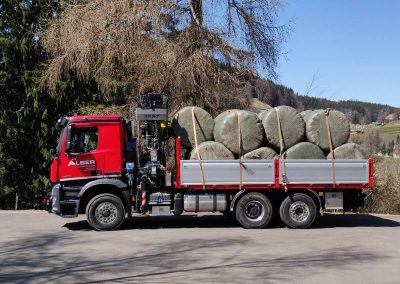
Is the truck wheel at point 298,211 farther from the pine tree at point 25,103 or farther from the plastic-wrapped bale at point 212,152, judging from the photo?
the pine tree at point 25,103

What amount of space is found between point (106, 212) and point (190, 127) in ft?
9.35

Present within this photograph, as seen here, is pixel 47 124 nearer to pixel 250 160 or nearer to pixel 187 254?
pixel 250 160

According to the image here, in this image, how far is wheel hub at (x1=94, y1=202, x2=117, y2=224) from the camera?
40.1ft

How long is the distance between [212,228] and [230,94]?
649 centimetres

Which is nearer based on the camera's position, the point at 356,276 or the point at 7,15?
the point at 356,276

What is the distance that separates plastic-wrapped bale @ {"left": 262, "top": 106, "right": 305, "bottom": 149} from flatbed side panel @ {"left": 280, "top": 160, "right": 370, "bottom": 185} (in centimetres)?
59

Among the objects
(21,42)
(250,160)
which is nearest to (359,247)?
(250,160)

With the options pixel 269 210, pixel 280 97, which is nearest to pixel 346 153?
pixel 269 210

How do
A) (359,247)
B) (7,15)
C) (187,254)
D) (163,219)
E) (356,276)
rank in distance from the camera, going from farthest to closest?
1. (7,15)
2. (163,219)
3. (359,247)
4. (187,254)
5. (356,276)

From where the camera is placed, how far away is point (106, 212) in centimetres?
1222

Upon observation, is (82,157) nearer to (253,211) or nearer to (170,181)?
(170,181)

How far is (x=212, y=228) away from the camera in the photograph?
1287cm

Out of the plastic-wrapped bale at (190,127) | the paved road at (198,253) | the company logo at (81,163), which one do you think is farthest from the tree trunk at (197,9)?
the company logo at (81,163)

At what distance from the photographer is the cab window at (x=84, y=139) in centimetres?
1223
